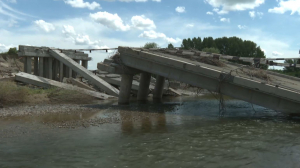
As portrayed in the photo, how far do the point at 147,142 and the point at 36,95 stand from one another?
1311cm

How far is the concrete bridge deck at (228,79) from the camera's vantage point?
12594mm

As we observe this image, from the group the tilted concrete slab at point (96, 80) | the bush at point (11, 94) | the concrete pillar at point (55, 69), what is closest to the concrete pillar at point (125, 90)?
the tilted concrete slab at point (96, 80)

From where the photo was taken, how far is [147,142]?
341 inches

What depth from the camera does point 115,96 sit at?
2295 cm

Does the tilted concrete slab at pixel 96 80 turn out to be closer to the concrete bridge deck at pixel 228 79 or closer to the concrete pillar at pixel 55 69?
the concrete bridge deck at pixel 228 79

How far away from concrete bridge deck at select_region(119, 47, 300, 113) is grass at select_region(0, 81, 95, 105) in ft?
11.0

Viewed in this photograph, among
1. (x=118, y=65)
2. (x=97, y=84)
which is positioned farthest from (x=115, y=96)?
(x=118, y=65)

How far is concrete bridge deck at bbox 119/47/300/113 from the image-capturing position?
12594mm

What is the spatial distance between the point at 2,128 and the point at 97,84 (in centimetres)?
1281

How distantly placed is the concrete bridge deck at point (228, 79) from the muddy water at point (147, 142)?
1.03 metres

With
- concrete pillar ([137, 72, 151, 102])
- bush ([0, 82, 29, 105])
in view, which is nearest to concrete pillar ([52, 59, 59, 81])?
concrete pillar ([137, 72, 151, 102])

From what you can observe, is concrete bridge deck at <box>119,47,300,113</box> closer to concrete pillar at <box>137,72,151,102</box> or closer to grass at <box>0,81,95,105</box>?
grass at <box>0,81,95,105</box>

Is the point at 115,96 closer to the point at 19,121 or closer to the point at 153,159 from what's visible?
the point at 19,121

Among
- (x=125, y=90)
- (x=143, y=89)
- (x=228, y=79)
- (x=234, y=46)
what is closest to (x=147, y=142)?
(x=228, y=79)
